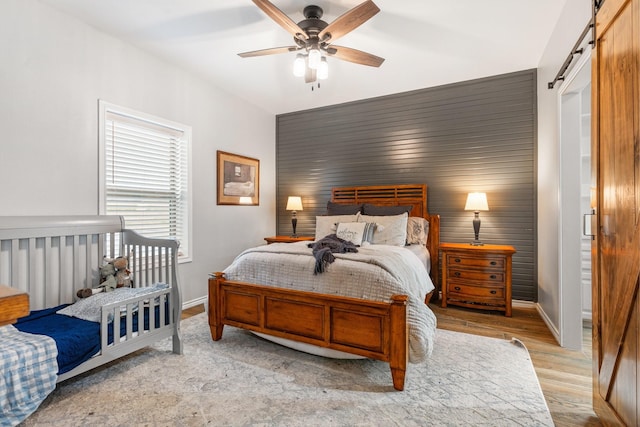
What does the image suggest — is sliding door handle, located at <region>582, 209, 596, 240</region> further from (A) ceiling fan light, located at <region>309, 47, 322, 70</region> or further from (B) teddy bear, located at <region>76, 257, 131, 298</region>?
(B) teddy bear, located at <region>76, 257, 131, 298</region>

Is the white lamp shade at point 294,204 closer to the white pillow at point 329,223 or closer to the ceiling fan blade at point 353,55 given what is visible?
the white pillow at point 329,223

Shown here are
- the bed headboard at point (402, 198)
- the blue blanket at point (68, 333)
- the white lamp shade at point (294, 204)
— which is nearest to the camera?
the blue blanket at point (68, 333)

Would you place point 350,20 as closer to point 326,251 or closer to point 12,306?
point 326,251

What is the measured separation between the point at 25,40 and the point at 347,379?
3.39 m

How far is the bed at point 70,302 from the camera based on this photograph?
166 cm

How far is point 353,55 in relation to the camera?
2773 millimetres

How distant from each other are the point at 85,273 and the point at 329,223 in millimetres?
2439

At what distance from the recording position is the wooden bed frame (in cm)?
195

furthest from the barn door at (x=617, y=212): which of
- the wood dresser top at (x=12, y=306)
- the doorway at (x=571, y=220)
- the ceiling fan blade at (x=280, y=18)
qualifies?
the wood dresser top at (x=12, y=306)

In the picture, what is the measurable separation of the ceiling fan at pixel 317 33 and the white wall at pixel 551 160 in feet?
4.82

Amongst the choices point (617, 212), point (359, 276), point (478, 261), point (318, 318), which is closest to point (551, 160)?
point (478, 261)

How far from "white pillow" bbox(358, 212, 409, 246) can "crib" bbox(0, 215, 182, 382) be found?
208cm

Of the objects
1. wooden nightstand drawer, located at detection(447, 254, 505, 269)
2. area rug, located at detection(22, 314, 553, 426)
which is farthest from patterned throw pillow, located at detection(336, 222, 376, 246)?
area rug, located at detection(22, 314, 553, 426)

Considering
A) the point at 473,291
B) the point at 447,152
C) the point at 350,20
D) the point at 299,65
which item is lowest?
the point at 473,291
